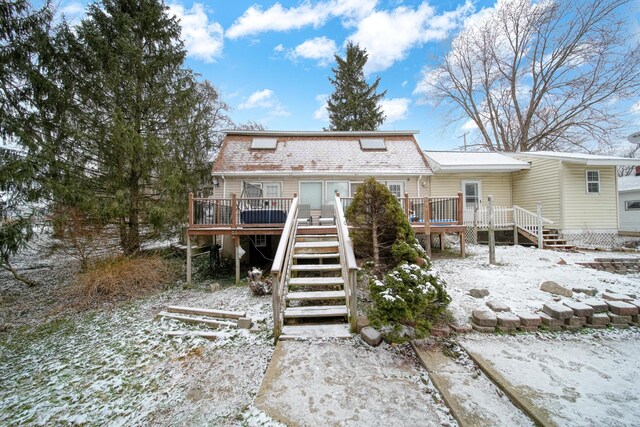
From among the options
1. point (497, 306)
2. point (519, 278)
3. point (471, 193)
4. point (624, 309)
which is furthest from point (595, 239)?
point (497, 306)

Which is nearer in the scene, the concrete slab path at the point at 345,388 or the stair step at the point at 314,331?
the concrete slab path at the point at 345,388

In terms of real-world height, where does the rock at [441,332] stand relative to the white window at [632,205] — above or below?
below

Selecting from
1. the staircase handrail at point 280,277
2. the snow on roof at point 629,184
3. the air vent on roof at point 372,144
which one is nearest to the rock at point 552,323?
the staircase handrail at point 280,277

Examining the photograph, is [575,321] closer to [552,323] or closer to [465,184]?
[552,323]

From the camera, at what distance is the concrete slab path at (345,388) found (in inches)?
91.5

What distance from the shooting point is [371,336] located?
11.7ft

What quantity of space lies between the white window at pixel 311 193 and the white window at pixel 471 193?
668 centimetres

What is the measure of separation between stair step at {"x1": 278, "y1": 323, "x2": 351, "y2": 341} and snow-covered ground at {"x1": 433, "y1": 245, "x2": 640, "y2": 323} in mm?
1906

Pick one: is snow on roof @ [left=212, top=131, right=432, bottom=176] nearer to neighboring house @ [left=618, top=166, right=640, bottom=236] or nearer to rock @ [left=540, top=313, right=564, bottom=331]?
rock @ [left=540, top=313, right=564, bottom=331]

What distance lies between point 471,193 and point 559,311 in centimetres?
869

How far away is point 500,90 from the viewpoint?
18.0m

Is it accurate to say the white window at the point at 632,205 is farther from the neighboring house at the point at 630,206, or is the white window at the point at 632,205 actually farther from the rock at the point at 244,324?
the rock at the point at 244,324

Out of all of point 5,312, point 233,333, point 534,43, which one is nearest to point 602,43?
point 534,43

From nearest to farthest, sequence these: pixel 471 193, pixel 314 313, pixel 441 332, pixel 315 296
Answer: pixel 441 332 → pixel 314 313 → pixel 315 296 → pixel 471 193
